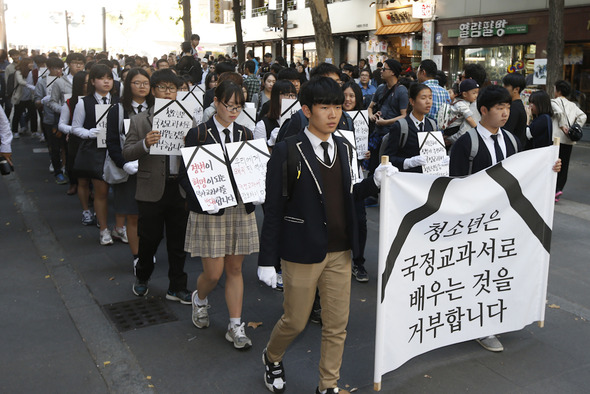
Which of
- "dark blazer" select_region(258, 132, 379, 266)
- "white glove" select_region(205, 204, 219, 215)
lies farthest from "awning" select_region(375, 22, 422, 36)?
"dark blazer" select_region(258, 132, 379, 266)

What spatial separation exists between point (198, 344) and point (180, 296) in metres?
0.90

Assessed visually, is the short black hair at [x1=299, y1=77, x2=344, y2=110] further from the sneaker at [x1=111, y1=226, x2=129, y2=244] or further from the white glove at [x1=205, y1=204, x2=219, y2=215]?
the sneaker at [x1=111, y1=226, x2=129, y2=244]

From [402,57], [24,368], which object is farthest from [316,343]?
[402,57]

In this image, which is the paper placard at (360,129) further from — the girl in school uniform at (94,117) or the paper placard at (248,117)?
the girl in school uniform at (94,117)

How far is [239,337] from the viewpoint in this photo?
4.30 m

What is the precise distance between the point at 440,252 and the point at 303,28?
30457 millimetres

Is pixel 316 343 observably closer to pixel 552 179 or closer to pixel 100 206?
pixel 552 179

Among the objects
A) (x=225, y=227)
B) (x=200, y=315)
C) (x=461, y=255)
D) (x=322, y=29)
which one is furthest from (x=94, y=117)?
(x=322, y=29)

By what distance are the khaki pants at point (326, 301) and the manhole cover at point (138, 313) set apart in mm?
1724

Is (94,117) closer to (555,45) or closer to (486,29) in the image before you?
(555,45)

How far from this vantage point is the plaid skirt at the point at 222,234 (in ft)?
13.7

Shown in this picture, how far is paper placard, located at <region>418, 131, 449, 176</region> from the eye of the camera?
5195mm

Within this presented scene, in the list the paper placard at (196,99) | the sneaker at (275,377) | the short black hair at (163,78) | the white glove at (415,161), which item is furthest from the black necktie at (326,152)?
the paper placard at (196,99)

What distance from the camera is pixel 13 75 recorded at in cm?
1455
